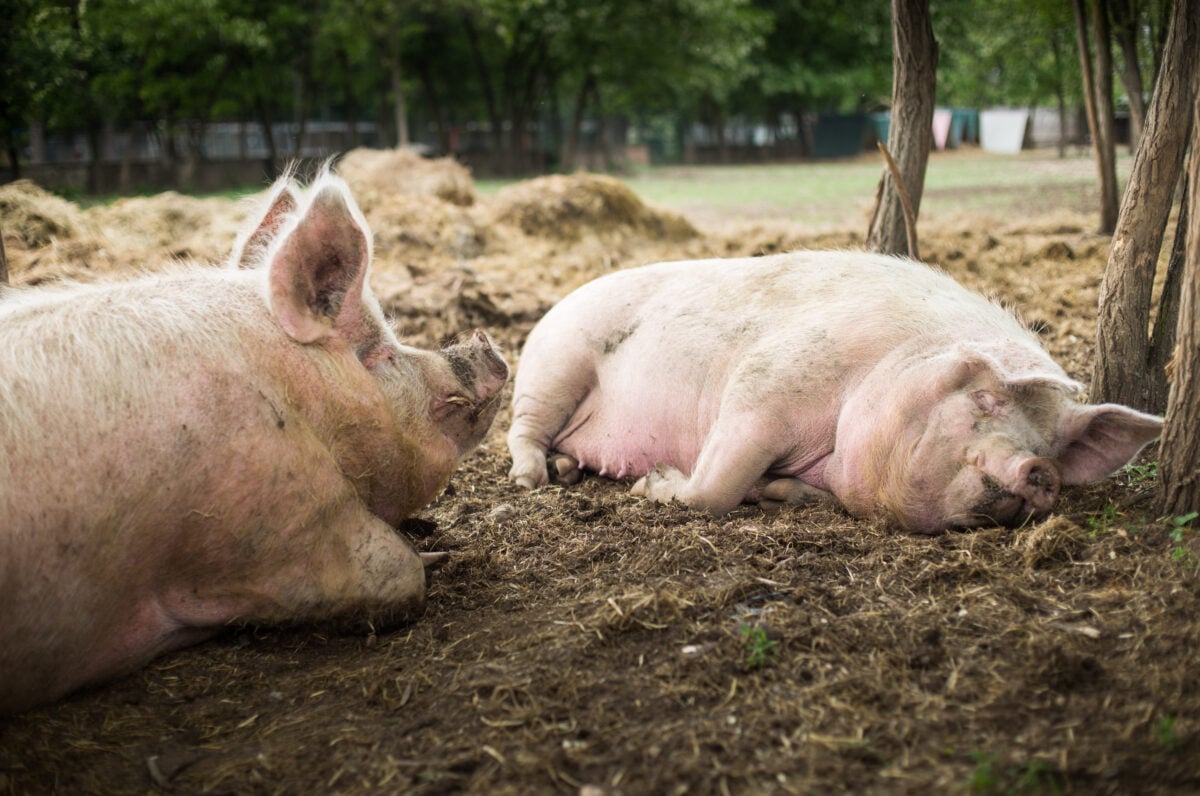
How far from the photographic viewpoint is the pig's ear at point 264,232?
3703 millimetres

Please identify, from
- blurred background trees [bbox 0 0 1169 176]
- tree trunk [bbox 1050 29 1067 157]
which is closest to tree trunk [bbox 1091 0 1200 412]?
blurred background trees [bbox 0 0 1169 176]

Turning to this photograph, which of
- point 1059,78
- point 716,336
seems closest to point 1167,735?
point 716,336

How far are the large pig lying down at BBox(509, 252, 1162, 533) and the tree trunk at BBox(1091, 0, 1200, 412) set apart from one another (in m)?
0.37

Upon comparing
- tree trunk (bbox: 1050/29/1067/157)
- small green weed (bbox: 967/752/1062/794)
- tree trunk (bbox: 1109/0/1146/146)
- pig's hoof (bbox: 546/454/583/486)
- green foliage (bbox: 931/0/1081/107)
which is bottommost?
pig's hoof (bbox: 546/454/583/486)

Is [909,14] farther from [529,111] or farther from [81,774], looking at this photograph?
[529,111]

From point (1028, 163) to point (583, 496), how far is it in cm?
Answer: 2779

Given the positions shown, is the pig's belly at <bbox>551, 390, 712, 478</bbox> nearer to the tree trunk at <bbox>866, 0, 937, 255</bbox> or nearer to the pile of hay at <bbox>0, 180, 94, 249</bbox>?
the tree trunk at <bbox>866, 0, 937, 255</bbox>

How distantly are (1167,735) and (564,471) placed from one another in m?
3.12

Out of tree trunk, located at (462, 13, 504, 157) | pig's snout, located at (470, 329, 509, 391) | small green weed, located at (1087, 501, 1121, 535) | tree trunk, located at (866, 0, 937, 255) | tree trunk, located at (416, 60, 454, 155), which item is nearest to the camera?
small green weed, located at (1087, 501, 1121, 535)

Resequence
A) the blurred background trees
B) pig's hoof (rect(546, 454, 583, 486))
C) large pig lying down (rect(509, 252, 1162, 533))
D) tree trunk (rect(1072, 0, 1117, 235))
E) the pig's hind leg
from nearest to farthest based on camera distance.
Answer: large pig lying down (rect(509, 252, 1162, 533)) < the pig's hind leg < pig's hoof (rect(546, 454, 583, 486)) < tree trunk (rect(1072, 0, 1117, 235)) < the blurred background trees

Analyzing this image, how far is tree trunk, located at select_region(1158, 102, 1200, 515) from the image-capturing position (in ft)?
10.2

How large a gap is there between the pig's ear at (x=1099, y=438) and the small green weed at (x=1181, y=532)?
0.38m

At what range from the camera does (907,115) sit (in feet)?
20.5

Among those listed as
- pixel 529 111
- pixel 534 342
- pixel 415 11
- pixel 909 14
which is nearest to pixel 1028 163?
pixel 529 111
